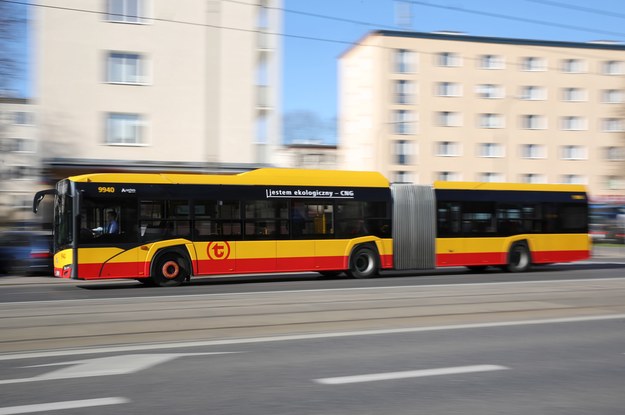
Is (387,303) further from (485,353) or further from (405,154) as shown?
(405,154)

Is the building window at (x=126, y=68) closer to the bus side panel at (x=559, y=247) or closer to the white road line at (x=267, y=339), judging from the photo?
the bus side panel at (x=559, y=247)

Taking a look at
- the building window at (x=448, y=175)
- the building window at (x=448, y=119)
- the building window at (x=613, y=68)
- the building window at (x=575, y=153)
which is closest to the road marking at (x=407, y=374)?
the building window at (x=448, y=175)

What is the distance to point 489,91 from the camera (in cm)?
5906

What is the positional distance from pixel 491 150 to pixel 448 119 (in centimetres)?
456

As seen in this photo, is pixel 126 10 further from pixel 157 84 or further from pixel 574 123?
pixel 574 123

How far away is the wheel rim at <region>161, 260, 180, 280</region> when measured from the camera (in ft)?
55.0

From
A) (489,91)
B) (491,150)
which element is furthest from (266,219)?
(489,91)

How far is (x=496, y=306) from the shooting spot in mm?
12266

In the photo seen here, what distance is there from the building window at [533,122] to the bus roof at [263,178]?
4311 cm

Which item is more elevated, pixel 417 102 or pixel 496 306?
pixel 417 102

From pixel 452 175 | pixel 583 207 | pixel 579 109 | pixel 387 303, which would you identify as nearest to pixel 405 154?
pixel 452 175

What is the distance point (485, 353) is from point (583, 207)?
1652cm

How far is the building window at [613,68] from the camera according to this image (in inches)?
2406

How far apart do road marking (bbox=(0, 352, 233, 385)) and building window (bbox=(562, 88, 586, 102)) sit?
58.7 m
